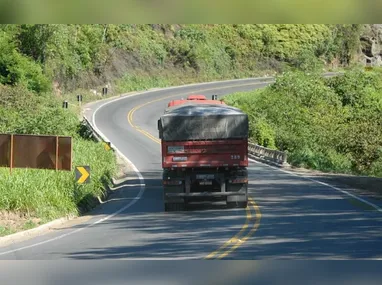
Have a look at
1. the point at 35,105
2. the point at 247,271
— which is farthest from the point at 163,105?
the point at 247,271

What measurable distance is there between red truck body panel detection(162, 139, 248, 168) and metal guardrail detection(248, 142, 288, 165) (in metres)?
20.6

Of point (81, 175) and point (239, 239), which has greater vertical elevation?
point (81, 175)

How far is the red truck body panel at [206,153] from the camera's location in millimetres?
24188

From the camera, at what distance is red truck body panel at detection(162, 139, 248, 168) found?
24188 millimetres

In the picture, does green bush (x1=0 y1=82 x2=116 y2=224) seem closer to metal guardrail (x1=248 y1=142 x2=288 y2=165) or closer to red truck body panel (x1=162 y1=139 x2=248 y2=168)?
red truck body panel (x1=162 y1=139 x2=248 y2=168)

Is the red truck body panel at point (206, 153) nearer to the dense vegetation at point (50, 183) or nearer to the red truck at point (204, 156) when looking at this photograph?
the red truck at point (204, 156)

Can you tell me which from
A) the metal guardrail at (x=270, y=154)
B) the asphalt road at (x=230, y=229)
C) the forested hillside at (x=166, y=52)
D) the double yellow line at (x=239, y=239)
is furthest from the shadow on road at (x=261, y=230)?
the forested hillside at (x=166, y=52)

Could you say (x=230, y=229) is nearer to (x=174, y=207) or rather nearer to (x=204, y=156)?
(x=204, y=156)

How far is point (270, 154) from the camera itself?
47.2 m

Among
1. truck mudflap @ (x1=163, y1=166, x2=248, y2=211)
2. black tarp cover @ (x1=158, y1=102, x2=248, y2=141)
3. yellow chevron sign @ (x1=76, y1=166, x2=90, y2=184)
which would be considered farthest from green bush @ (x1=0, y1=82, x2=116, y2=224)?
black tarp cover @ (x1=158, y1=102, x2=248, y2=141)

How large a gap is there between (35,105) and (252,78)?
151ft

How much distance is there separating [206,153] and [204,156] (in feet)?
0.40

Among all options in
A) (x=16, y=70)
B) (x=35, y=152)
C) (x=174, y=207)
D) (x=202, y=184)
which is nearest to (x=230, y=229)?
(x=202, y=184)

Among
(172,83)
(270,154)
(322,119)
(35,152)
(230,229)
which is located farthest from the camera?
(172,83)
